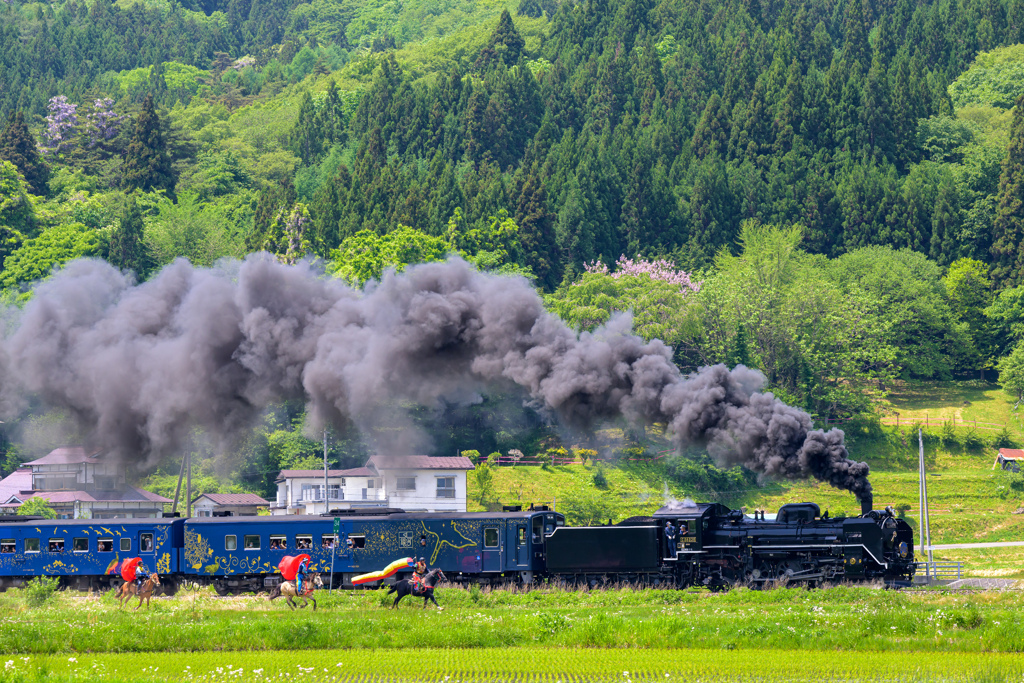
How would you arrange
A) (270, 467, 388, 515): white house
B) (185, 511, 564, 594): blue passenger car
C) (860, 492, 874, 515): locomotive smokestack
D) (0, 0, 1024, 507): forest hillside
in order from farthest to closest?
(0, 0, 1024, 507): forest hillside
(270, 467, 388, 515): white house
(185, 511, 564, 594): blue passenger car
(860, 492, 874, 515): locomotive smokestack

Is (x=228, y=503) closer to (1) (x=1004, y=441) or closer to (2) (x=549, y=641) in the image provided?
(2) (x=549, y=641)

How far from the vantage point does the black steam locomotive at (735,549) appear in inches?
1762

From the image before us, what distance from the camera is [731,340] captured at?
109m

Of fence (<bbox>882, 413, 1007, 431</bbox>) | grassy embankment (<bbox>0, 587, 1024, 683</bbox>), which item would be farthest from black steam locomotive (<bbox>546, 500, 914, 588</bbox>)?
fence (<bbox>882, 413, 1007, 431</bbox>)

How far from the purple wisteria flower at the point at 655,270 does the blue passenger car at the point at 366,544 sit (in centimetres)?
8146

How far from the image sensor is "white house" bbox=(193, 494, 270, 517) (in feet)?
A: 291

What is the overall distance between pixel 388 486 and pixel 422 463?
3007 millimetres

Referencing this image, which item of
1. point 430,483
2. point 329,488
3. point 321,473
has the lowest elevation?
point 329,488

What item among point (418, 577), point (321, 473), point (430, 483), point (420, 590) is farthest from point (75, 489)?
point (420, 590)

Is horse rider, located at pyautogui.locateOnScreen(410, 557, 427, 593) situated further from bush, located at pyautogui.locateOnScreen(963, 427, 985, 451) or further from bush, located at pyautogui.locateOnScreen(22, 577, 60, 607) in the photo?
bush, located at pyautogui.locateOnScreen(963, 427, 985, 451)

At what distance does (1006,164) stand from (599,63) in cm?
6595

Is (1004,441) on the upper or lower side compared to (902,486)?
upper

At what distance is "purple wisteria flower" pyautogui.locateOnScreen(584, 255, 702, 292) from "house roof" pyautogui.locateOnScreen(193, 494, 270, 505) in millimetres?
47756

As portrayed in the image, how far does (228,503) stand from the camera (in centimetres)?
8906
